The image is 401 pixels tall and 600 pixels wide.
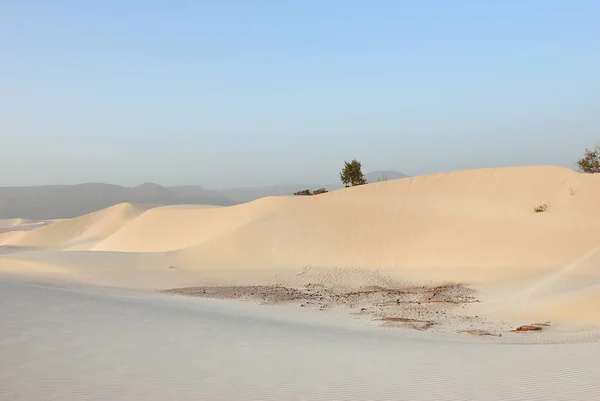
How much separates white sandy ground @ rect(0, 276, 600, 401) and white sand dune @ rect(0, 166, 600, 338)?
23.8 feet

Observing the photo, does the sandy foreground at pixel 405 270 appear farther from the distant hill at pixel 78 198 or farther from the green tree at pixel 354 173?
the distant hill at pixel 78 198

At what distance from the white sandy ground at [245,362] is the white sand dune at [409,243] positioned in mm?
7266

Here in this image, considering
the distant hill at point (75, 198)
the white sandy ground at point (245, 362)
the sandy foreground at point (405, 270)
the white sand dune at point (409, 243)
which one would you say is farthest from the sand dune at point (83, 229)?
the distant hill at point (75, 198)

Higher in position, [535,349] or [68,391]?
[68,391]

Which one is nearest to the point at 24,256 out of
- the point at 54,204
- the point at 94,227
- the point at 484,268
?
the point at 484,268

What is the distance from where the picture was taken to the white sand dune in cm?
2247

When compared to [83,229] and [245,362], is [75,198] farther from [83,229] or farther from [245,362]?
[245,362]

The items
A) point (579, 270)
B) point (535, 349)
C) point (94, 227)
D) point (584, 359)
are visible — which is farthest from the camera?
point (94, 227)

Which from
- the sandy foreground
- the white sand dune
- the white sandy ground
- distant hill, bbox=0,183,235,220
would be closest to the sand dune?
the sandy foreground

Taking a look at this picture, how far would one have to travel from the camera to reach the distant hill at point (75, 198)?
464ft

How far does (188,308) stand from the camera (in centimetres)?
1396

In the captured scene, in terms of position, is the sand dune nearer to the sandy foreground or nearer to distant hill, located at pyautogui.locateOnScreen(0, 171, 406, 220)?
the sandy foreground

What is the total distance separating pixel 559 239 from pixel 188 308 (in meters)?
18.7

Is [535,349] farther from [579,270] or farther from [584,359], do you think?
[579,270]
